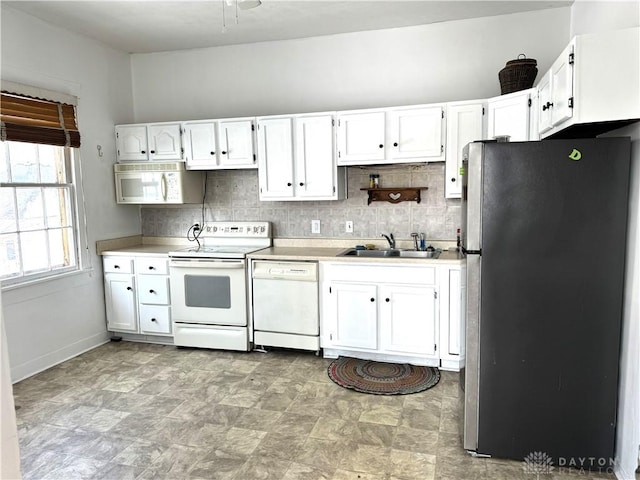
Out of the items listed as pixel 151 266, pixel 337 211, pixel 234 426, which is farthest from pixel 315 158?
pixel 234 426

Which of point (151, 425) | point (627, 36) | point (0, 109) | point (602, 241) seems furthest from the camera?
point (0, 109)

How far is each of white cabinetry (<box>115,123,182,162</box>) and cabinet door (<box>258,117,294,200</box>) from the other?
0.85m

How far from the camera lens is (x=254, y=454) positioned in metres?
2.48

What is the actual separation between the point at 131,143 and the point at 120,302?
1539 mm

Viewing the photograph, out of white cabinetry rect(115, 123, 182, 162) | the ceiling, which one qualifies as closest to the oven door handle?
white cabinetry rect(115, 123, 182, 162)

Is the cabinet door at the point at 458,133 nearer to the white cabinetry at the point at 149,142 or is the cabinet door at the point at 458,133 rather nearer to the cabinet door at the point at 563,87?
the cabinet door at the point at 563,87

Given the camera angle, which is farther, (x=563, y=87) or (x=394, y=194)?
(x=394, y=194)

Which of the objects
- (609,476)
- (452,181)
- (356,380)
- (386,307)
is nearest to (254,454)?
(356,380)

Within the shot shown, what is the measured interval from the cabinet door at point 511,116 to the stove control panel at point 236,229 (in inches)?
85.3

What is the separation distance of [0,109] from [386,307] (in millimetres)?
3173

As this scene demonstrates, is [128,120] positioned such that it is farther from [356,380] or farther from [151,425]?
[356,380]

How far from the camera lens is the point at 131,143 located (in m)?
4.43

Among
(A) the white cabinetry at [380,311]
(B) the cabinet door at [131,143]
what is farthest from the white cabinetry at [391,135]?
(B) the cabinet door at [131,143]

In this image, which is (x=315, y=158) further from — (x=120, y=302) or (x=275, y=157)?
(x=120, y=302)
